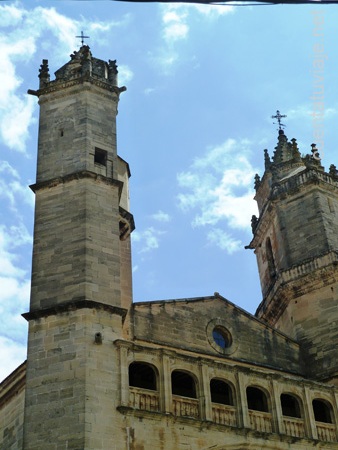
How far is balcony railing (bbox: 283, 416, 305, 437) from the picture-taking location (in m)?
19.2

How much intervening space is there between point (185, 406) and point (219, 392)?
2.72 meters

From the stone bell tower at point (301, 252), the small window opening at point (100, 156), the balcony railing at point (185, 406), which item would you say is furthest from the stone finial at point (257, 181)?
the balcony railing at point (185, 406)

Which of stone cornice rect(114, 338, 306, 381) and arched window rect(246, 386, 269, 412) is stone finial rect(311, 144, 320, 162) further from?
arched window rect(246, 386, 269, 412)

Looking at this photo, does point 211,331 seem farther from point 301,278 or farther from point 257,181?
point 257,181

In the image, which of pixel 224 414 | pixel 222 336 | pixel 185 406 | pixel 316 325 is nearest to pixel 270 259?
pixel 316 325

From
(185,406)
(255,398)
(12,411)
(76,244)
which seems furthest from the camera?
(255,398)

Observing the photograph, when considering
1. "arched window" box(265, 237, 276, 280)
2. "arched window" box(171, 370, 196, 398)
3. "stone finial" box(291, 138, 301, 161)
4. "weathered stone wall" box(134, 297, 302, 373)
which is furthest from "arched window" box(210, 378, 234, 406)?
"stone finial" box(291, 138, 301, 161)

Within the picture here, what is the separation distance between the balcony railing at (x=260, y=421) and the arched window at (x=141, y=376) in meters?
2.78

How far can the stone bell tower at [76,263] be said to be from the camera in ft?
54.3

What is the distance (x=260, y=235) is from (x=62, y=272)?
12266 millimetres

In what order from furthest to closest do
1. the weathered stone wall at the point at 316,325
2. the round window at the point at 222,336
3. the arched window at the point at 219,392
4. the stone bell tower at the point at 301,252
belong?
the stone bell tower at the point at 301,252
the weathered stone wall at the point at 316,325
the round window at the point at 222,336
the arched window at the point at 219,392

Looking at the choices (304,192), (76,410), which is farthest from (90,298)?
(304,192)

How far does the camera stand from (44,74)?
989 inches

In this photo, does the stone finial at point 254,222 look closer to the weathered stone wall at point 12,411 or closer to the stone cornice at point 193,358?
the stone cornice at point 193,358
